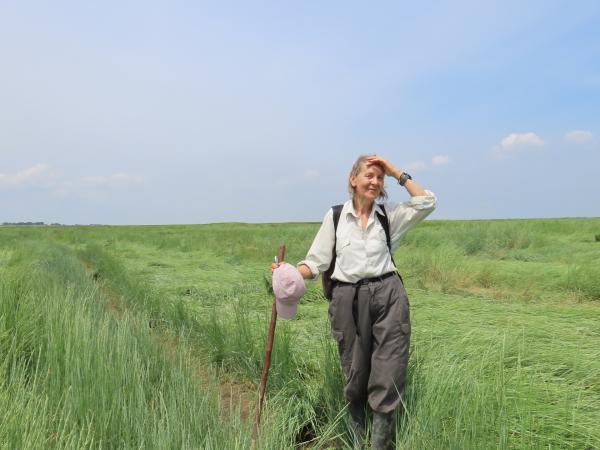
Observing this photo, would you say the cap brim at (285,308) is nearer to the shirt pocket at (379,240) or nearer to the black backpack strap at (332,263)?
the black backpack strap at (332,263)

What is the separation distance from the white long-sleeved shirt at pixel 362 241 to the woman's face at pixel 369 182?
0.28 ft

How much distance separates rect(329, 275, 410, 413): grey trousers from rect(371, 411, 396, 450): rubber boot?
2.5 inches

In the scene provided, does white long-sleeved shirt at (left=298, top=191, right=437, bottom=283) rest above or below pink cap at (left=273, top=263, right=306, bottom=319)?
above

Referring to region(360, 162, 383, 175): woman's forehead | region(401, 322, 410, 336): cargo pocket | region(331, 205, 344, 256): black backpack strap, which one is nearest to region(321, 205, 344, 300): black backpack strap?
region(331, 205, 344, 256): black backpack strap

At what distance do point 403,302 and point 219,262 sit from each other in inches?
385

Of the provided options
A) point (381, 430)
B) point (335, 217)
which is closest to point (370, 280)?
point (335, 217)

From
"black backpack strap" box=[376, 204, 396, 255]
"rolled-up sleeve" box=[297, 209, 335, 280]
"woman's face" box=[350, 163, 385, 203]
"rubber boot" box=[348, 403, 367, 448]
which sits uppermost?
"woman's face" box=[350, 163, 385, 203]

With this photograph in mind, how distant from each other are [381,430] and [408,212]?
1.06 m

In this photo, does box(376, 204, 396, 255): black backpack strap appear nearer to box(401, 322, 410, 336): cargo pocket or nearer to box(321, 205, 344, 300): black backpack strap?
box(321, 205, 344, 300): black backpack strap

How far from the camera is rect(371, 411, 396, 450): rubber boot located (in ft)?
7.46

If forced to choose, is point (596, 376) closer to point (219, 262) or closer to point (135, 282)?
point (135, 282)

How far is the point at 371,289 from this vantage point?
228 centimetres

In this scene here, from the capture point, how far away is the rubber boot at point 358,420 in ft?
8.01

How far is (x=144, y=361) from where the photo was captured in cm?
288
